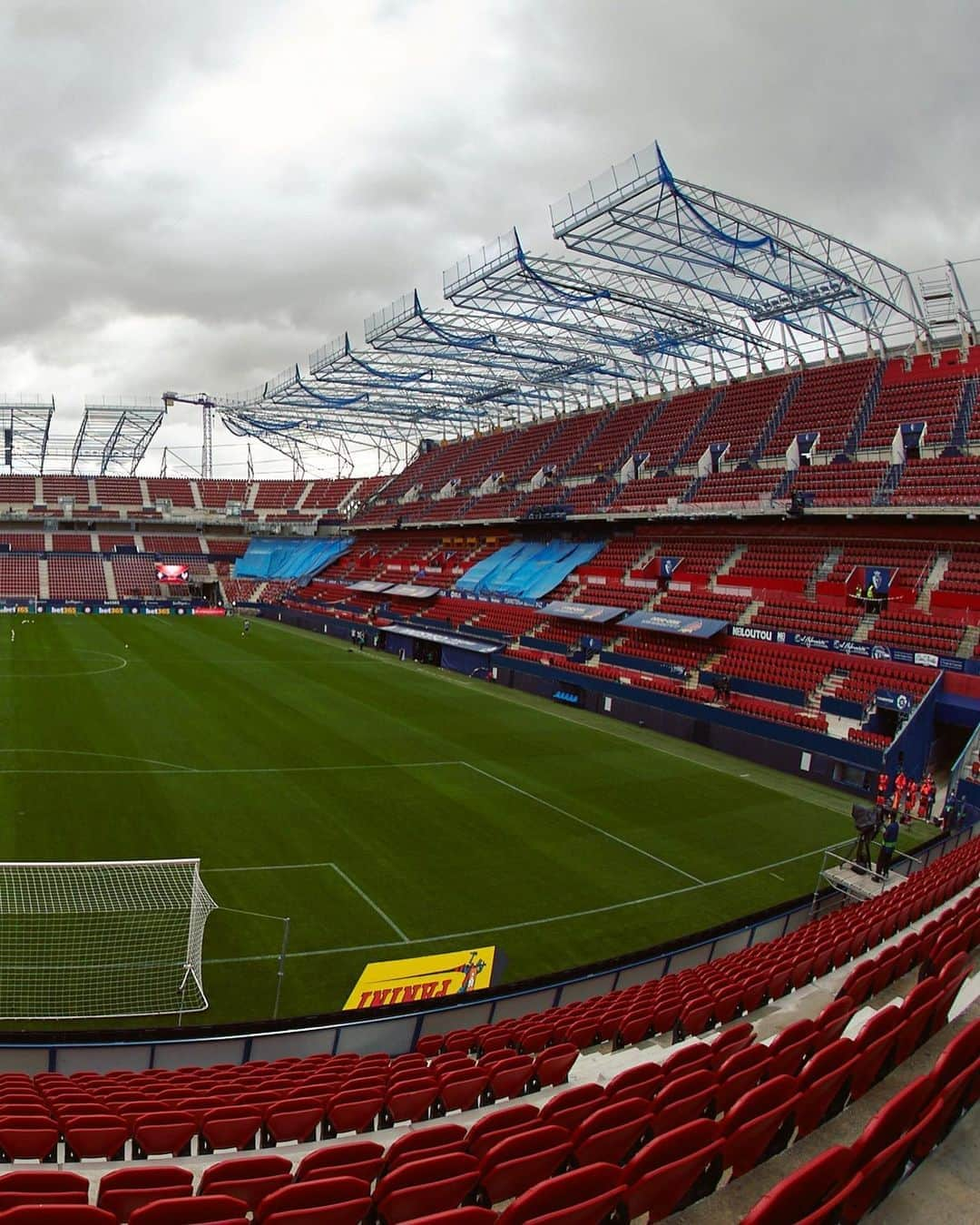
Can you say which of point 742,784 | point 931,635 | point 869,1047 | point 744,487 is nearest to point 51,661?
point 742,784

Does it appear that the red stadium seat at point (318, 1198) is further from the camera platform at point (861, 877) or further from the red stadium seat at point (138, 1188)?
the camera platform at point (861, 877)

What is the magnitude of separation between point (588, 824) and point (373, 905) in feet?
22.7

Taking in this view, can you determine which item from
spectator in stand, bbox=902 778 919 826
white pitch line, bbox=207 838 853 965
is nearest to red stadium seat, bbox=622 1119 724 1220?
white pitch line, bbox=207 838 853 965

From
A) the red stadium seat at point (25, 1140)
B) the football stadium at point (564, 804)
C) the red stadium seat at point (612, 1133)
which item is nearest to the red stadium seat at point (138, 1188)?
the football stadium at point (564, 804)

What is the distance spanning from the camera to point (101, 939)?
13.0 metres

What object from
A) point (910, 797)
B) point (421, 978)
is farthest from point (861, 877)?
point (421, 978)

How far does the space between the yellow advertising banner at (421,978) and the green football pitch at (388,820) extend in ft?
1.35

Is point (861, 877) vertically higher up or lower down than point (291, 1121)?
lower down

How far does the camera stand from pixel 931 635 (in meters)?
26.5

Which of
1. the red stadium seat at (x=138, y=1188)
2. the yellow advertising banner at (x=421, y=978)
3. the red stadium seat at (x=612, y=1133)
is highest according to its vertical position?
the red stadium seat at (x=612, y=1133)

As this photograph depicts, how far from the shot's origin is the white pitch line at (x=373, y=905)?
45.1 feet

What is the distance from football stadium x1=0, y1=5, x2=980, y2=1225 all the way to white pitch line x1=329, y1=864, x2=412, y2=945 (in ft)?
0.59

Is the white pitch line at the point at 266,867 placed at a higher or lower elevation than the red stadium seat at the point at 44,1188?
lower

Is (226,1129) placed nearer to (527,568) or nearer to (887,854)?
(887,854)
